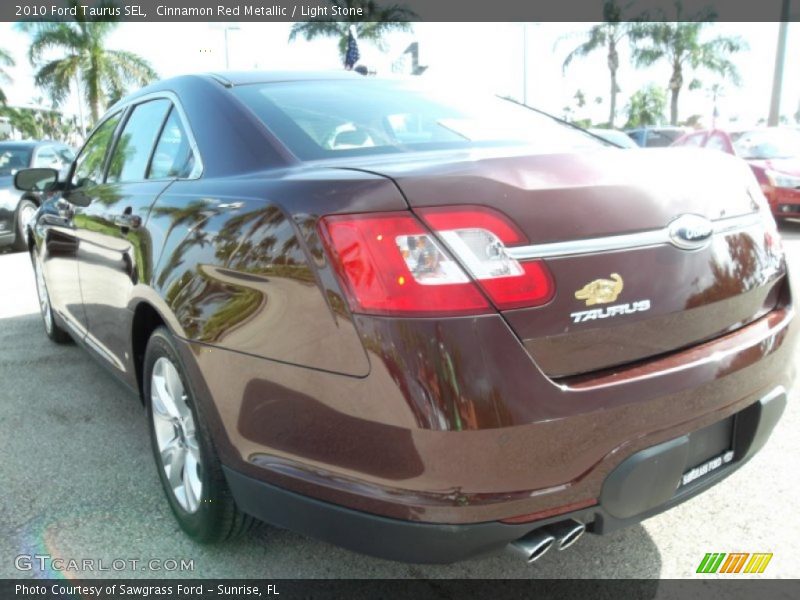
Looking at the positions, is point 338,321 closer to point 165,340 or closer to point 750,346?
point 165,340

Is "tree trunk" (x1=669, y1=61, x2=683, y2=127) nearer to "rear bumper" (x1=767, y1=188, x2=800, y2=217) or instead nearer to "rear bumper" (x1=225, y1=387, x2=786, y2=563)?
"rear bumper" (x1=767, y1=188, x2=800, y2=217)

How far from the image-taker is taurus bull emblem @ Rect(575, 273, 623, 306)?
160 centimetres

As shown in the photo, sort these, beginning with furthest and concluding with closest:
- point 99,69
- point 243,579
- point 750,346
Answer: point 99,69
point 243,579
point 750,346

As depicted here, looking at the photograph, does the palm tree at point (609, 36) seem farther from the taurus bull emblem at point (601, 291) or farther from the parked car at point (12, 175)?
the taurus bull emblem at point (601, 291)

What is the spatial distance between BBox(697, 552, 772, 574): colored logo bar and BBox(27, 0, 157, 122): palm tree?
89.3ft

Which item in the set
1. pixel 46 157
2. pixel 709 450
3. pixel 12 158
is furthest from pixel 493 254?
pixel 46 157

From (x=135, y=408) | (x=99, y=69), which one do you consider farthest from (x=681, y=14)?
(x=135, y=408)

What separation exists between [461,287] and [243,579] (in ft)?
4.17

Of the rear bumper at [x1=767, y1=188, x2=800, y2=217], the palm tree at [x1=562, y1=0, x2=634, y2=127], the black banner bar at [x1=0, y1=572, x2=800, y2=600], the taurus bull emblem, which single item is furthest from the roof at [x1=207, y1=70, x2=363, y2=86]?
the palm tree at [x1=562, y1=0, x2=634, y2=127]

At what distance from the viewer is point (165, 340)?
224cm

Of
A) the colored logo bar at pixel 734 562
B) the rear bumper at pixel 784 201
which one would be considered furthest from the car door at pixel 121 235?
the rear bumper at pixel 784 201

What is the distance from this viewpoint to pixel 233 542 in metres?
2.29

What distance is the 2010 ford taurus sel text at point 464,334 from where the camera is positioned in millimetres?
1528

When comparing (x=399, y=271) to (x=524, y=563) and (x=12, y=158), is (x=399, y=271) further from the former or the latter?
(x=12, y=158)
